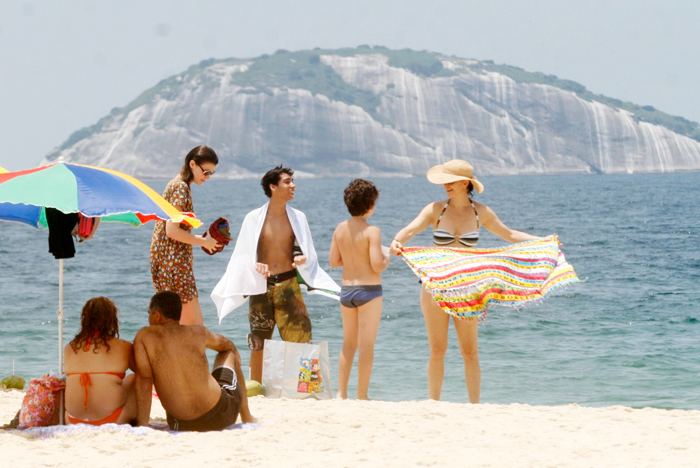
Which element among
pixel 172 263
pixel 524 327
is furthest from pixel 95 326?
pixel 524 327

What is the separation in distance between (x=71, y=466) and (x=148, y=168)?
181 m

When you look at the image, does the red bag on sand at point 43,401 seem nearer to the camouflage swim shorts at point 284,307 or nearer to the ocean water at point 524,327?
the camouflage swim shorts at point 284,307

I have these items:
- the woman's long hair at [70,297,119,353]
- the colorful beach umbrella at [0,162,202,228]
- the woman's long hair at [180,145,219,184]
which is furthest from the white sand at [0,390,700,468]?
the woman's long hair at [180,145,219,184]

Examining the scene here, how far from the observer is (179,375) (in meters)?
5.51

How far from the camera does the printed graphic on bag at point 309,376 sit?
6.93 metres

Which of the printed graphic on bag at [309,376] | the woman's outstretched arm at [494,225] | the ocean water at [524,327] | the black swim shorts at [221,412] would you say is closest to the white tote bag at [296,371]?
the printed graphic on bag at [309,376]

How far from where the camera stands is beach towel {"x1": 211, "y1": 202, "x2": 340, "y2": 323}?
6918 mm

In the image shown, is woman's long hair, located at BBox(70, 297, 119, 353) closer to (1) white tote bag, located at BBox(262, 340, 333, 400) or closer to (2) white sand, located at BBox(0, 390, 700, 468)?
(2) white sand, located at BBox(0, 390, 700, 468)

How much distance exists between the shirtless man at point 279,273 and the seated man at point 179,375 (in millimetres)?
1278

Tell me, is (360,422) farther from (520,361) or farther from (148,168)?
(148,168)

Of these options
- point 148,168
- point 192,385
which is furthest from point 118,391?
point 148,168

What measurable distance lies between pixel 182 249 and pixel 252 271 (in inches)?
22.9

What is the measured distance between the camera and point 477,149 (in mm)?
198125

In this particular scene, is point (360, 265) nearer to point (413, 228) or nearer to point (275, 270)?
point (413, 228)
